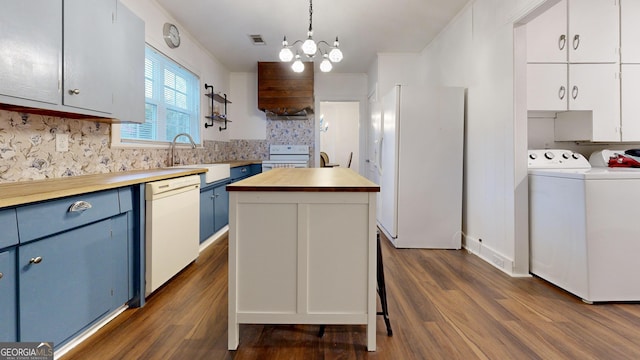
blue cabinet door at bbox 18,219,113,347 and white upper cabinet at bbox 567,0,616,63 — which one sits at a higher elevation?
white upper cabinet at bbox 567,0,616,63

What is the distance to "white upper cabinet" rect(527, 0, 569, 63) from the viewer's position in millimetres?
2795

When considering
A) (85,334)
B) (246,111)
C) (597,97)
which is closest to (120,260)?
(85,334)

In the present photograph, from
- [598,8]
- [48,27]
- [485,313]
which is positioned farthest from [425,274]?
[48,27]

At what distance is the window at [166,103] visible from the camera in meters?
3.28

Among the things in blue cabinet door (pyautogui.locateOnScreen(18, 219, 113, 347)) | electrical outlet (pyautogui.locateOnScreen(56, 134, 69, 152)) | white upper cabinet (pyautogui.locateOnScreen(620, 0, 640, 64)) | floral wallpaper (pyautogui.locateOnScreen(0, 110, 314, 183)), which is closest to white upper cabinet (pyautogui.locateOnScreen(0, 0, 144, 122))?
floral wallpaper (pyautogui.locateOnScreen(0, 110, 314, 183))

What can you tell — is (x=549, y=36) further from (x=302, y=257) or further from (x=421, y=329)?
(x=302, y=257)

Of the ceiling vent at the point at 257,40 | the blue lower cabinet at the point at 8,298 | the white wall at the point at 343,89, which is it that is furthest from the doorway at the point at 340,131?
the blue lower cabinet at the point at 8,298

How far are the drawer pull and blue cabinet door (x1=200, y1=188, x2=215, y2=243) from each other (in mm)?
1671

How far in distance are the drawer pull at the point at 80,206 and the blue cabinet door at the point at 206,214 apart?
5.48 ft

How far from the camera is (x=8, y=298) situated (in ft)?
4.10

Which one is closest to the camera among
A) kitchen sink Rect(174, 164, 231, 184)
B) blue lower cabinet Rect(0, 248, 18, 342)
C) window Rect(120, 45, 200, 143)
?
blue lower cabinet Rect(0, 248, 18, 342)

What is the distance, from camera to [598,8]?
9.38 ft

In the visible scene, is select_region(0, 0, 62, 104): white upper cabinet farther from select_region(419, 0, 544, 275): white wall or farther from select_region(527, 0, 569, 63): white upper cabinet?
select_region(527, 0, 569, 63): white upper cabinet

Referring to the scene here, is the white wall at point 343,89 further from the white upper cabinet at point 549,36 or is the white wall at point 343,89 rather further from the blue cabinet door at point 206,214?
the white upper cabinet at point 549,36
